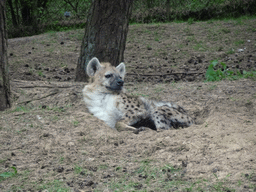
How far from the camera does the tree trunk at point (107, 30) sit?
6316 millimetres

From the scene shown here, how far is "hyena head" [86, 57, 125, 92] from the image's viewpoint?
4984 mm

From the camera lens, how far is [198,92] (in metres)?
5.67

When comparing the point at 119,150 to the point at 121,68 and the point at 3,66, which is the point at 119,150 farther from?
the point at 3,66

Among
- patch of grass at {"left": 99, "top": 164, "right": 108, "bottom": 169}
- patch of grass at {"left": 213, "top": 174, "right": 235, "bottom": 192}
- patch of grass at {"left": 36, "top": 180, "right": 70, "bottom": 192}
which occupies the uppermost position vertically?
patch of grass at {"left": 213, "top": 174, "right": 235, "bottom": 192}

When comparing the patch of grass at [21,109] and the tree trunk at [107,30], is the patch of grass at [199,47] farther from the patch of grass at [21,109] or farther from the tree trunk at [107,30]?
the patch of grass at [21,109]

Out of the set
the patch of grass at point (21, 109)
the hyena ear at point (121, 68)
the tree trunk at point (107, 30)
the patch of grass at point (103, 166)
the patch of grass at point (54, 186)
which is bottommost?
the patch of grass at point (103, 166)

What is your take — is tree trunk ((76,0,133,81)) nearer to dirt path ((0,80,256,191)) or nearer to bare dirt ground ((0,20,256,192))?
bare dirt ground ((0,20,256,192))

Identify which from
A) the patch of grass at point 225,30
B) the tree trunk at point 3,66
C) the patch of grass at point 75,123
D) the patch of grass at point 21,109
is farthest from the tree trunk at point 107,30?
the patch of grass at point 225,30

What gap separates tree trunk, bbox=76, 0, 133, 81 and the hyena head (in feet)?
4.01

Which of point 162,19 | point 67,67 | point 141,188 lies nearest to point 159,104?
point 141,188

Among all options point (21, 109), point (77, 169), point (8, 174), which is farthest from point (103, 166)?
point (21, 109)

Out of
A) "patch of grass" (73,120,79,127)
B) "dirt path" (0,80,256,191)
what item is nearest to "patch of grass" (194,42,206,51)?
"dirt path" (0,80,256,191)

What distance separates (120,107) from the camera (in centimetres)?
482

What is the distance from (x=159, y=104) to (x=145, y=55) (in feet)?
16.2
